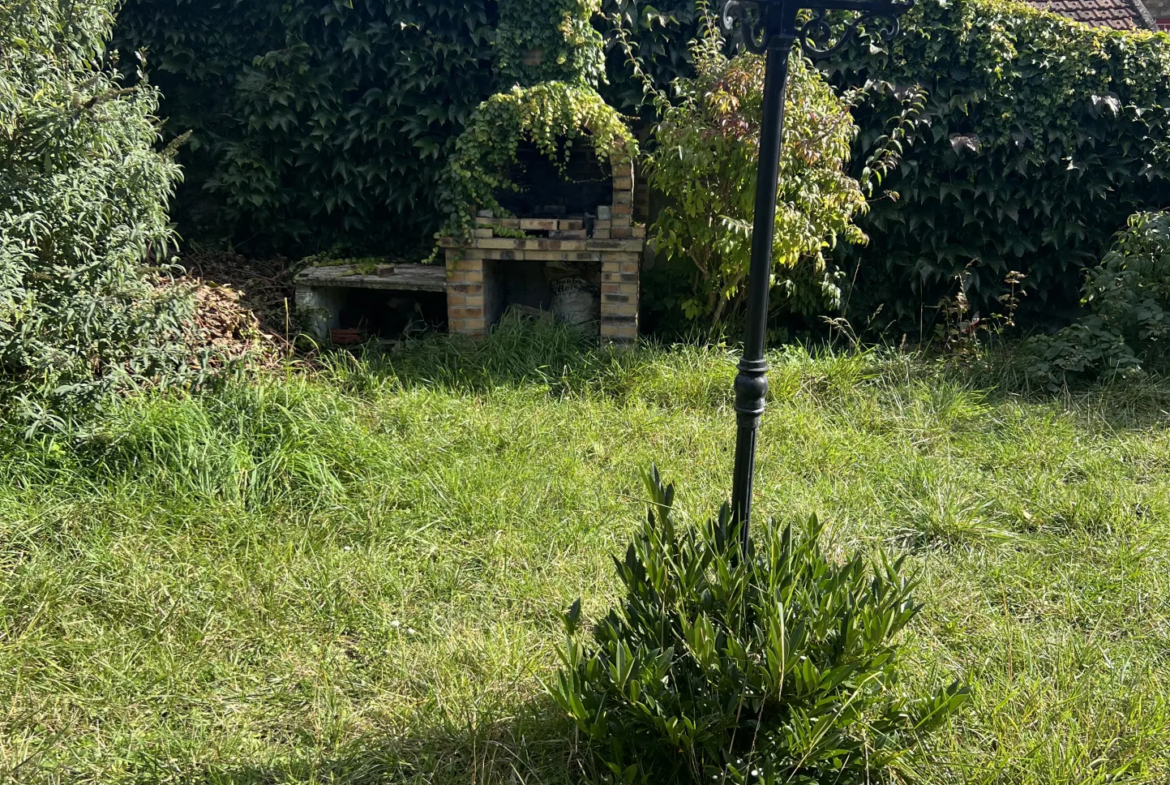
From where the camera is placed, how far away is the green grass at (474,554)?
2025 mm

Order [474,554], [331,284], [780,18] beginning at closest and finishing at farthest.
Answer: [780,18]
[474,554]
[331,284]

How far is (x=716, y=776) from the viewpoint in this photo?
1709 mm

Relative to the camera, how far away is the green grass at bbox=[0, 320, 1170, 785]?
6.64 ft

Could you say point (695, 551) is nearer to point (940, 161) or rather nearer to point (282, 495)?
point (282, 495)

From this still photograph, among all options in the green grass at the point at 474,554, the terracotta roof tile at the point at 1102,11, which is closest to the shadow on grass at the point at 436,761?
the green grass at the point at 474,554

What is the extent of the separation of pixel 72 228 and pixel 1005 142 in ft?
17.6

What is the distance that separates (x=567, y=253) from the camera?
4.88 m

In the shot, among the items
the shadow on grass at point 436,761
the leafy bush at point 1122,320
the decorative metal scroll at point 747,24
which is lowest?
the shadow on grass at point 436,761

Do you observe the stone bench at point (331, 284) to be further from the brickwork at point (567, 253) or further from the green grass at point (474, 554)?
the green grass at point (474, 554)

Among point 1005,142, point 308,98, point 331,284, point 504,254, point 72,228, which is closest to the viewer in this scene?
point 72,228

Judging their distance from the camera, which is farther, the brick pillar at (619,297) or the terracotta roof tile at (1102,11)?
the terracotta roof tile at (1102,11)

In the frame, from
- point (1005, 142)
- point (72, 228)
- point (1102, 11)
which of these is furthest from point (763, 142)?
point (1102, 11)

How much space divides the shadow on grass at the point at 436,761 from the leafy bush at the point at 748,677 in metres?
0.17

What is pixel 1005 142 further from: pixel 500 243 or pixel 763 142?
pixel 763 142
